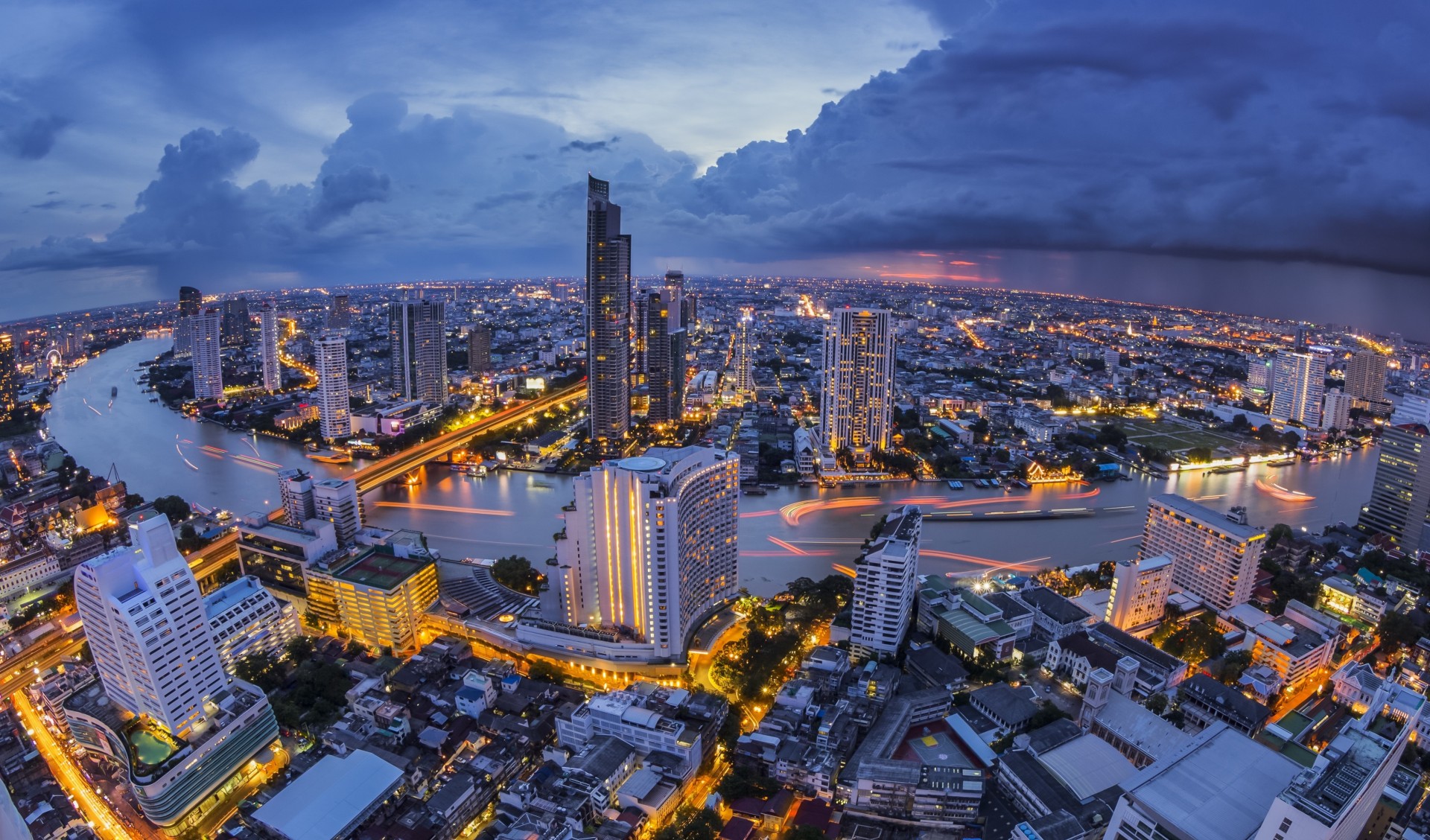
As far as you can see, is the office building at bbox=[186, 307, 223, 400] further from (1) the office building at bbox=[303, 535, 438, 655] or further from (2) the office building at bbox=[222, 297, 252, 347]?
(1) the office building at bbox=[303, 535, 438, 655]

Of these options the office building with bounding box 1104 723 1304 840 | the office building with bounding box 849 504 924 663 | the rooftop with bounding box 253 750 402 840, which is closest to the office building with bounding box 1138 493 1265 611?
the office building with bounding box 849 504 924 663

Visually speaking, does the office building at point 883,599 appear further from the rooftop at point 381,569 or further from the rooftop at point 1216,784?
the rooftop at point 381,569

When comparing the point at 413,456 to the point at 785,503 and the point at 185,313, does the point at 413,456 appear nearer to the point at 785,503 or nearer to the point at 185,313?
the point at 785,503

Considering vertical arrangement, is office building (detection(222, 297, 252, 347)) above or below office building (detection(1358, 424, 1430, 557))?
above

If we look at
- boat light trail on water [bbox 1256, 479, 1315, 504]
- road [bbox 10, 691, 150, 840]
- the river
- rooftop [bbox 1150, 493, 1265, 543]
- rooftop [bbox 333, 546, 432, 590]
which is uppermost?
rooftop [bbox 1150, 493, 1265, 543]

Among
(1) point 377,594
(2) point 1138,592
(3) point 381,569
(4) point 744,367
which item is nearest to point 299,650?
(1) point 377,594

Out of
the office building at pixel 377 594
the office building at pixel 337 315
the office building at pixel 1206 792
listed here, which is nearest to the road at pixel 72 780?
the office building at pixel 377 594
